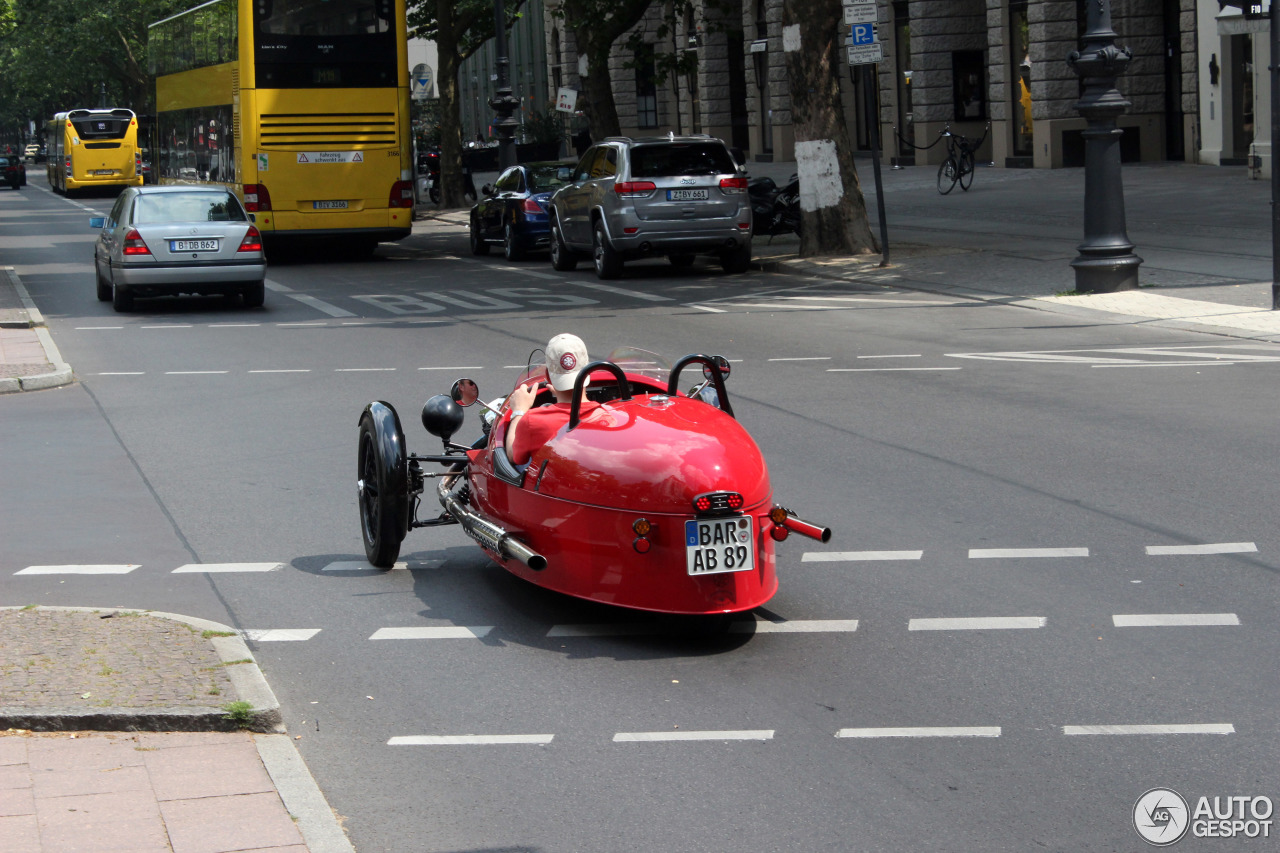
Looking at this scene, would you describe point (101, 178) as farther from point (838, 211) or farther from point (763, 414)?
point (763, 414)

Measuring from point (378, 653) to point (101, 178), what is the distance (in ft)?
211

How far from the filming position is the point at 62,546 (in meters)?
8.12

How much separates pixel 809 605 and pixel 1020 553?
3.91 feet

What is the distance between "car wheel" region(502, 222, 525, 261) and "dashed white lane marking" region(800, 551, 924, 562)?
61.9 ft

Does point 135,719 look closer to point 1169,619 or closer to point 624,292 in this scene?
point 1169,619

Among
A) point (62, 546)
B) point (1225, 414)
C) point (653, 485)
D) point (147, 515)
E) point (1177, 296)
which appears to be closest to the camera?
point (653, 485)

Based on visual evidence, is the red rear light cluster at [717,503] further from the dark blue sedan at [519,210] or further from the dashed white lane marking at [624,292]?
the dark blue sedan at [519,210]

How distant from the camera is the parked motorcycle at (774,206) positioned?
2645 cm

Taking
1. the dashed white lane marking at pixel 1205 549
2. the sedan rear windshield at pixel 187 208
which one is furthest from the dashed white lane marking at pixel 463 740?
the sedan rear windshield at pixel 187 208

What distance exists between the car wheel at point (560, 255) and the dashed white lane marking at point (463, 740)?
1874 cm

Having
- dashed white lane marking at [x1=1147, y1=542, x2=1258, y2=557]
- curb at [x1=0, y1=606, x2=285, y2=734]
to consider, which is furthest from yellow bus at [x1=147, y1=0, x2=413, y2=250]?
curb at [x1=0, y1=606, x2=285, y2=734]

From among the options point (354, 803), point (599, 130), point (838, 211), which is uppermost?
point (599, 130)

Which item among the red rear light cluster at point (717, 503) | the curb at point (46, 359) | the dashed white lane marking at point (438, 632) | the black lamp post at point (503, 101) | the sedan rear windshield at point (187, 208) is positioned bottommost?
the dashed white lane marking at point (438, 632)

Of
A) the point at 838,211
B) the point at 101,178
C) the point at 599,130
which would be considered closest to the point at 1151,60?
the point at 599,130
